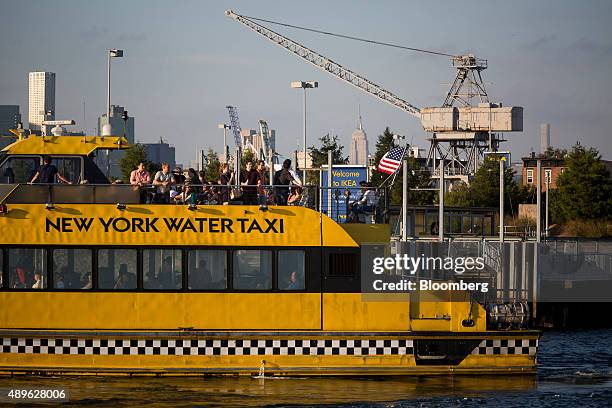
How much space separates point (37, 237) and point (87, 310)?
1.58 meters

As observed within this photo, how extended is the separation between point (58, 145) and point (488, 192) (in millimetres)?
38688

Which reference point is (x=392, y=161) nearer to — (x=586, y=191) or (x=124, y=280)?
(x=124, y=280)

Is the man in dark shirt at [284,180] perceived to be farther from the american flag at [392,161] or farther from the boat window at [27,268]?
the american flag at [392,161]

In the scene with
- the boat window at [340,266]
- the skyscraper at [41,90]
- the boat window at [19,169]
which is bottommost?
the boat window at [340,266]

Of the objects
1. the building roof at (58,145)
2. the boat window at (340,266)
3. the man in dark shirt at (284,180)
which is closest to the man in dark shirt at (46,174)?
the building roof at (58,145)

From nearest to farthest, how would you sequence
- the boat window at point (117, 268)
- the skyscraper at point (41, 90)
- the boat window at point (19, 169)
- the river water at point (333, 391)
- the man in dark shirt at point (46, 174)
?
the river water at point (333, 391)
the boat window at point (117, 268)
the man in dark shirt at point (46, 174)
the boat window at point (19, 169)
the skyscraper at point (41, 90)

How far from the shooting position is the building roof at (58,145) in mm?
20422

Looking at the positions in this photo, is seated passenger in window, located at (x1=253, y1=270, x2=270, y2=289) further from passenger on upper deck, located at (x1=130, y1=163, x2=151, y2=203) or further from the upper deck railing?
passenger on upper deck, located at (x1=130, y1=163, x2=151, y2=203)

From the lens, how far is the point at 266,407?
1764 centimetres

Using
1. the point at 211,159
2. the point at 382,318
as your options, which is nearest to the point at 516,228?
the point at 211,159

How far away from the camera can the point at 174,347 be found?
19219 mm

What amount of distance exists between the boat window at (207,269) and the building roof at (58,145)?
2.91 meters

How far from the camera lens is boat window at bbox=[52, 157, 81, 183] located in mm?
20531

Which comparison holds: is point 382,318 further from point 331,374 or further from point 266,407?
point 266,407
